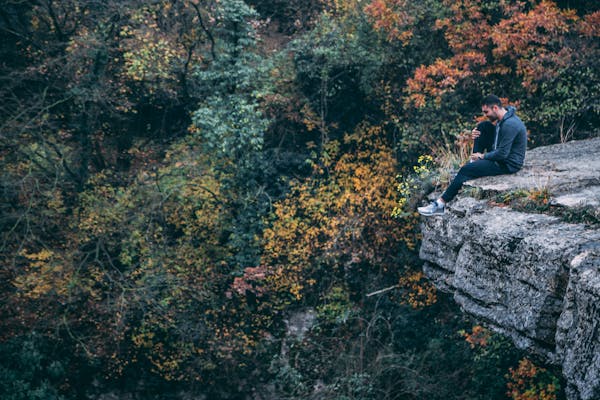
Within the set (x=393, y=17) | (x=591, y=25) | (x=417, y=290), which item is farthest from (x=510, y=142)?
(x=393, y=17)

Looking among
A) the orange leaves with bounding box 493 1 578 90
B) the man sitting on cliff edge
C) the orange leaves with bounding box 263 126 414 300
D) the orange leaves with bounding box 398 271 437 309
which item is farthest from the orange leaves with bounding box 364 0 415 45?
the man sitting on cliff edge

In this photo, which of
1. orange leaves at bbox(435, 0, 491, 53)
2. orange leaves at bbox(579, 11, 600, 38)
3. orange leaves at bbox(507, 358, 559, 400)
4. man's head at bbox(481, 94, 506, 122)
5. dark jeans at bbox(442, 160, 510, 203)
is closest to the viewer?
man's head at bbox(481, 94, 506, 122)

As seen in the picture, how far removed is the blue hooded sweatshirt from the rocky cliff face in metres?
0.27

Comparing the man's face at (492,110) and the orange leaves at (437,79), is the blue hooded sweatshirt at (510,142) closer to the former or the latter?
the man's face at (492,110)

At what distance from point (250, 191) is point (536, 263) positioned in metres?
9.82

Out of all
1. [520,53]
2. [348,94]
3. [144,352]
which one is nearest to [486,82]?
[520,53]

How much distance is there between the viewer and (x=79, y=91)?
1332 cm

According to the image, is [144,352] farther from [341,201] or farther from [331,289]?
[341,201]

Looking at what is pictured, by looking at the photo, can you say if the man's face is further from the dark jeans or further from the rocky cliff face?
the rocky cliff face

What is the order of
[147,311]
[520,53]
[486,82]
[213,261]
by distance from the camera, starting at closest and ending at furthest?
1. [520,53]
2. [486,82]
3. [147,311]
4. [213,261]

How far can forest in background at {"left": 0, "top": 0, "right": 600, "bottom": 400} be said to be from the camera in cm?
1151

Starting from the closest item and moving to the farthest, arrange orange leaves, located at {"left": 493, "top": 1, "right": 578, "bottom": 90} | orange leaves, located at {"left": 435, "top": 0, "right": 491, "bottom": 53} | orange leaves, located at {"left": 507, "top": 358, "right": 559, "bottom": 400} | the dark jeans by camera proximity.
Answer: the dark jeans
orange leaves, located at {"left": 507, "top": 358, "right": 559, "bottom": 400}
orange leaves, located at {"left": 493, "top": 1, "right": 578, "bottom": 90}
orange leaves, located at {"left": 435, "top": 0, "right": 491, "bottom": 53}

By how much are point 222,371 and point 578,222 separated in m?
10.3

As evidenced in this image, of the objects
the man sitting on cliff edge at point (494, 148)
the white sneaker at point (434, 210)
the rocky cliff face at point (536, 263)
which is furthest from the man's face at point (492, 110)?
the white sneaker at point (434, 210)
